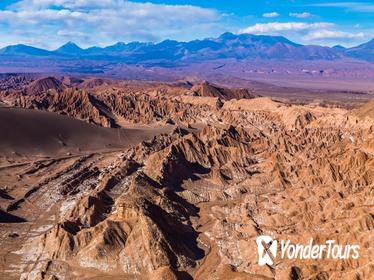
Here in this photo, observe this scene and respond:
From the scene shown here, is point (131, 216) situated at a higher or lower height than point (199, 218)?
higher

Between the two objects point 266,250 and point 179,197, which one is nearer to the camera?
point 266,250

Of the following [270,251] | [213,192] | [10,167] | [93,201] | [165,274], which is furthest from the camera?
[10,167]

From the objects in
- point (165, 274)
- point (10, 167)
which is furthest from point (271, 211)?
point (10, 167)

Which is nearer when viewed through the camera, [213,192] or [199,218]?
[199,218]

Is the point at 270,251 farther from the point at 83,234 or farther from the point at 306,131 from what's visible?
the point at 306,131

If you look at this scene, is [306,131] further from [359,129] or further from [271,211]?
[271,211]

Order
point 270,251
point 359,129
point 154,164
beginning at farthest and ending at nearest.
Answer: point 359,129 → point 154,164 → point 270,251
